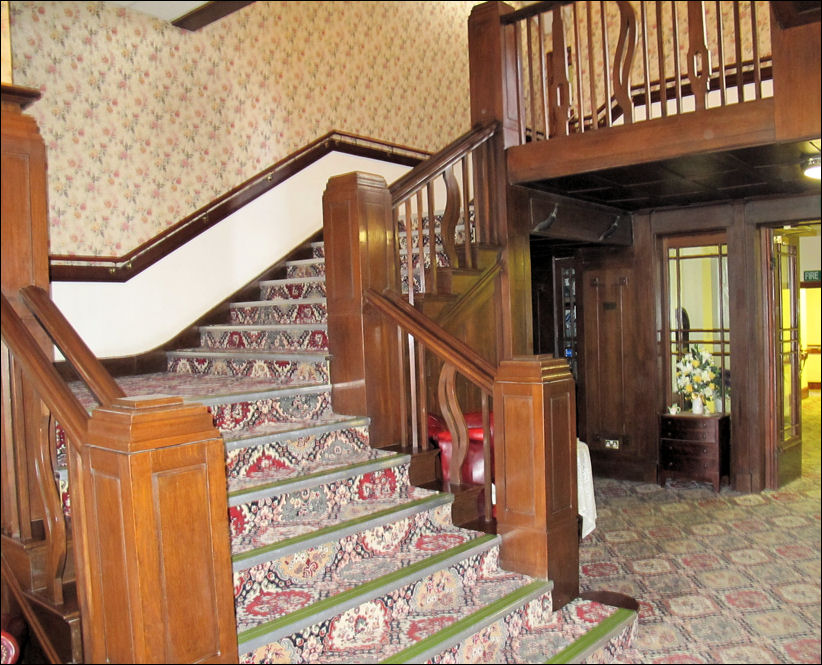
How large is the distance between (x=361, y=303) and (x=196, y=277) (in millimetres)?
1966

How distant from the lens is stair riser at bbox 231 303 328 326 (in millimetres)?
4348

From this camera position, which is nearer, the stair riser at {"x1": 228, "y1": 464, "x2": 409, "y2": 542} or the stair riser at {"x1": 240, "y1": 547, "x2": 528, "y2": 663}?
the stair riser at {"x1": 240, "y1": 547, "x2": 528, "y2": 663}

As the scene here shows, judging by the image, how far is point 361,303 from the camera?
134 inches

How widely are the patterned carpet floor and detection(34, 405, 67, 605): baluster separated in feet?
7.07

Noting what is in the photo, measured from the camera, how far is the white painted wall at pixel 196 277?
4.39 m

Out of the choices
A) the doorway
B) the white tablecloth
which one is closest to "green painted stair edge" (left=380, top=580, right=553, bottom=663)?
the white tablecloth

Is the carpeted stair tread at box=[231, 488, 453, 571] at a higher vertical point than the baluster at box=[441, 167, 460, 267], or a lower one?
lower

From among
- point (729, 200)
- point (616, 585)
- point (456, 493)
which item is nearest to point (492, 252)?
point (456, 493)

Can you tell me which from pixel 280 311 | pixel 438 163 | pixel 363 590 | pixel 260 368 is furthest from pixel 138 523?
pixel 280 311

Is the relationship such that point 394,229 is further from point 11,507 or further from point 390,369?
point 11,507

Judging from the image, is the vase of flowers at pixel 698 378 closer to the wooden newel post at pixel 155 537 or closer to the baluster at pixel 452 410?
the baluster at pixel 452 410

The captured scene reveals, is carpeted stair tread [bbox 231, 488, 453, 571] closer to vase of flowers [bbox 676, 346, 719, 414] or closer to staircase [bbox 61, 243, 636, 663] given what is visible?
staircase [bbox 61, 243, 636, 663]

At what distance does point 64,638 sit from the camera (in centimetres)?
204

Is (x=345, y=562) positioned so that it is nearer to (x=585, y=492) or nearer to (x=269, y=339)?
(x=269, y=339)
